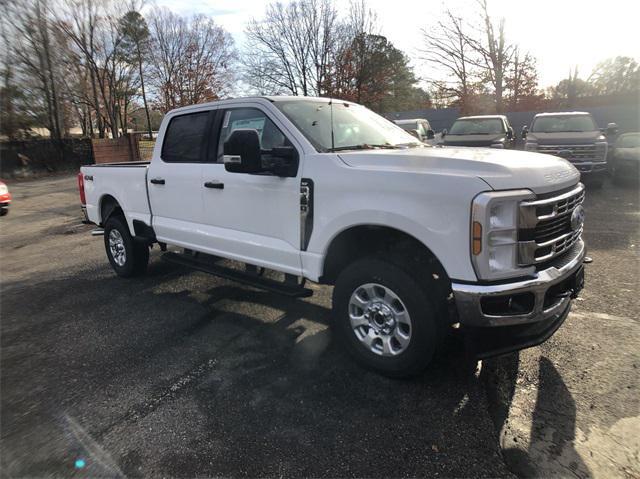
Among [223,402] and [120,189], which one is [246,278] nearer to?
[223,402]

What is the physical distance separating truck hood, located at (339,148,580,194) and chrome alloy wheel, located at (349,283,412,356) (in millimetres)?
889

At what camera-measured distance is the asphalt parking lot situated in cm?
249

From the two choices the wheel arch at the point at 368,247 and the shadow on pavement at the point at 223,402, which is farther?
the wheel arch at the point at 368,247

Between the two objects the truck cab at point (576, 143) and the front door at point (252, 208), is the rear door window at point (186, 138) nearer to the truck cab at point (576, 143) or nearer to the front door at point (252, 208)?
the front door at point (252, 208)

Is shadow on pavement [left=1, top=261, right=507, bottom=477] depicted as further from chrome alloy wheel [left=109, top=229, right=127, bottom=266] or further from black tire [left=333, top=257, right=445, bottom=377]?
chrome alloy wheel [left=109, top=229, right=127, bottom=266]

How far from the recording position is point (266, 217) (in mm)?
3871

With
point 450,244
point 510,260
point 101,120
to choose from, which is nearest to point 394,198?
point 450,244

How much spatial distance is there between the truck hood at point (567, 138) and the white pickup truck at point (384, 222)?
28.0 ft

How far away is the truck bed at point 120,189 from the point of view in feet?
17.6

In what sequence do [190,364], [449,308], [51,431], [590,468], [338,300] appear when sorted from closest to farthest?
1. [590,468]
2. [51,431]
3. [449,308]
4. [338,300]
5. [190,364]

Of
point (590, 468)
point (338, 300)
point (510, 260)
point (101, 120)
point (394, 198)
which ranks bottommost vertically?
point (590, 468)

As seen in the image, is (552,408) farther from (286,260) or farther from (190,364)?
(190,364)

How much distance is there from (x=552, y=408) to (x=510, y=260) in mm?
1077

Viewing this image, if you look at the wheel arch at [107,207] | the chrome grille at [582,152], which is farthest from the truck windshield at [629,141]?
the wheel arch at [107,207]
